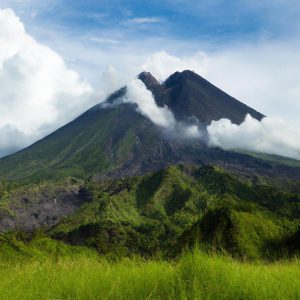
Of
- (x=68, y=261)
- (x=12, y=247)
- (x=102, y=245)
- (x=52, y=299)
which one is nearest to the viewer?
(x=52, y=299)

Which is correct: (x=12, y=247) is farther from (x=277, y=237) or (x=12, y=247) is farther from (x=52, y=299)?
(x=52, y=299)

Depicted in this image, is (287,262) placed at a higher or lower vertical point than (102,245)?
higher

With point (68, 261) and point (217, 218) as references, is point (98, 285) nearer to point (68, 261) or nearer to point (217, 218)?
point (68, 261)

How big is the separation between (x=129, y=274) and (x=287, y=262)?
4.62 m

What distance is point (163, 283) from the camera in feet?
23.0

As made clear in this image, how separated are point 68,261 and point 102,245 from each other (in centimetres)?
19405

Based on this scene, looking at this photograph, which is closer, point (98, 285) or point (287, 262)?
point (98, 285)

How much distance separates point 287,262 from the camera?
10398mm

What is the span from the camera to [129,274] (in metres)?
7.41

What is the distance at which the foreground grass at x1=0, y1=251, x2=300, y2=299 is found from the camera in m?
6.54

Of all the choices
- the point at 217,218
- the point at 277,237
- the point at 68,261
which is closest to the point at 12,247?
the point at 217,218

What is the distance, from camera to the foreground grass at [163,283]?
654cm

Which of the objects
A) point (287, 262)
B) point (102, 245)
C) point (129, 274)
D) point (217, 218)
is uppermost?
point (129, 274)

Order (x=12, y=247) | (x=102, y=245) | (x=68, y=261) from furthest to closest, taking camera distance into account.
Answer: (x=102, y=245) → (x=12, y=247) → (x=68, y=261)
